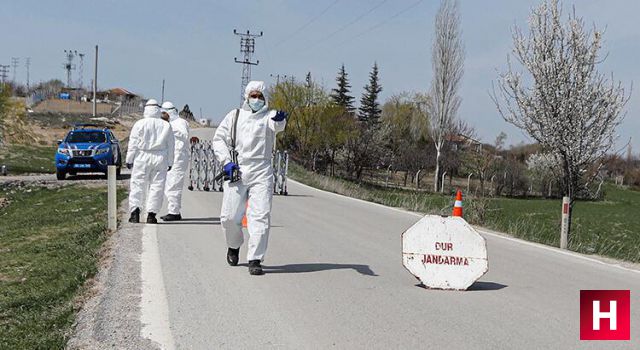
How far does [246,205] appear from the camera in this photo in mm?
8016

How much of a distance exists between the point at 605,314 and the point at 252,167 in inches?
150

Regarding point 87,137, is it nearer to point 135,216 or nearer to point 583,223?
point 135,216

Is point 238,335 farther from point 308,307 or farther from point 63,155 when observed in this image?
point 63,155

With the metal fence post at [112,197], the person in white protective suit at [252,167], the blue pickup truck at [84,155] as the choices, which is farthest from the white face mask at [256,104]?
the blue pickup truck at [84,155]

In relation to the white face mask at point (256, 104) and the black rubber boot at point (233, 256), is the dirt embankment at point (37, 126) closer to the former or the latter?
the black rubber boot at point (233, 256)

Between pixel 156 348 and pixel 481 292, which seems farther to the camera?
pixel 481 292

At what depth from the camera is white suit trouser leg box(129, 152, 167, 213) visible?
37.8ft

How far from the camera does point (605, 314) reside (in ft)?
21.4

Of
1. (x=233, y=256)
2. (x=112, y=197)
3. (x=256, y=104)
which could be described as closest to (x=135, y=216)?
(x=112, y=197)

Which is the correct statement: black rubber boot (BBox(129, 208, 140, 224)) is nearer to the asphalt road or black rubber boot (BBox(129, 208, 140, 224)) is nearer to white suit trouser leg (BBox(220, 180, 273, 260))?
the asphalt road

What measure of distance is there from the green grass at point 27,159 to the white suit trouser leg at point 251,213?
26301 millimetres

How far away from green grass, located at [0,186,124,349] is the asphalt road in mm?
710

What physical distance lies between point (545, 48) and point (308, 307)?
14596mm

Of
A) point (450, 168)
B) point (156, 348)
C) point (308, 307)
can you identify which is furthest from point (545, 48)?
point (450, 168)
